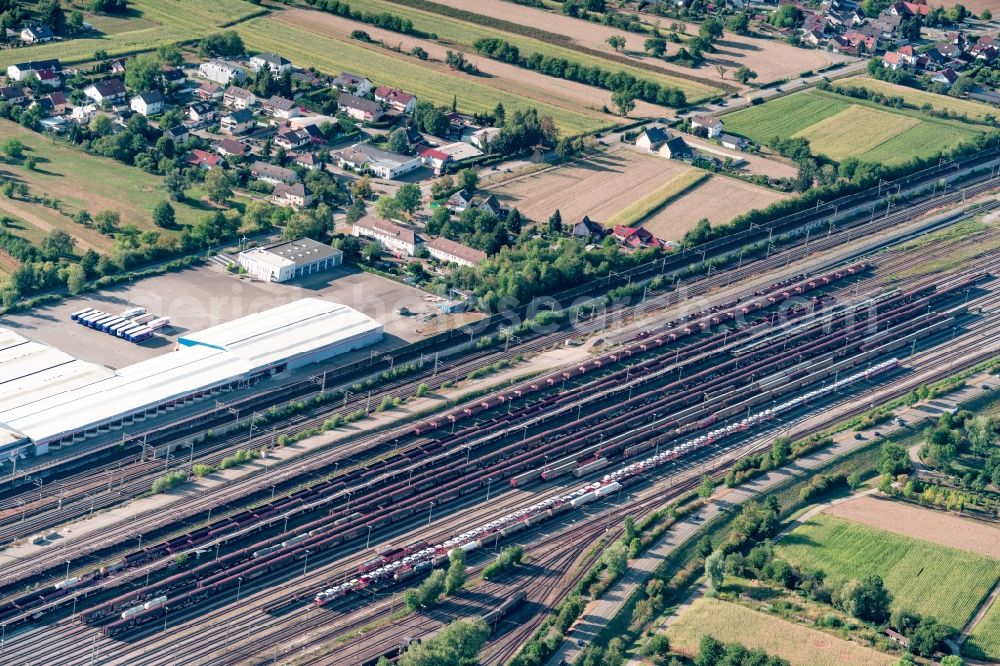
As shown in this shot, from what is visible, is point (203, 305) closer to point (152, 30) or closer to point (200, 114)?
point (200, 114)

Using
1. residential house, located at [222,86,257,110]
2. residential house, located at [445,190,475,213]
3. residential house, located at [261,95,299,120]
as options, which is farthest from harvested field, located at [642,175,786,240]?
residential house, located at [222,86,257,110]

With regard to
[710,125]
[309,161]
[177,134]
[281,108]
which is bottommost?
[309,161]

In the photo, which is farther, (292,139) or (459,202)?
(292,139)

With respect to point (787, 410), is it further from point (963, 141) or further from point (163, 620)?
point (963, 141)

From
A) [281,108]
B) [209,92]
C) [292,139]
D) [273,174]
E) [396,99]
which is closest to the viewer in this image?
[273,174]

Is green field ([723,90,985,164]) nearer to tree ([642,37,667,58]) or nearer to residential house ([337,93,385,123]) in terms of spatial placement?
tree ([642,37,667,58])

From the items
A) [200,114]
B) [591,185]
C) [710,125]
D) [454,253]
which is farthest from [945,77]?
[200,114]

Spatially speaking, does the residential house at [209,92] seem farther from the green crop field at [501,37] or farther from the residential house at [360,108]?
the green crop field at [501,37]

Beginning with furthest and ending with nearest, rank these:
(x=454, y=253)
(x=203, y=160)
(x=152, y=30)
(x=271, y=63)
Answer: (x=152, y=30), (x=271, y=63), (x=203, y=160), (x=454, y=253)
